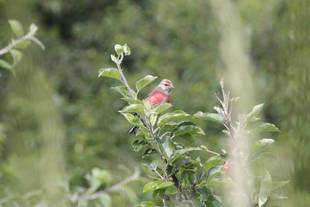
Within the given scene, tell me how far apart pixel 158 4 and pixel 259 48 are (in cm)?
124

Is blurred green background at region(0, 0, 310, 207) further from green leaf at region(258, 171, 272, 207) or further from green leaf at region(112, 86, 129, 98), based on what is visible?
green leaf at region(258, 171, 272, 207)

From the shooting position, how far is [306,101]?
0.49 metres

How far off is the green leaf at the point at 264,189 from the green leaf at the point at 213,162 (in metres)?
0.14

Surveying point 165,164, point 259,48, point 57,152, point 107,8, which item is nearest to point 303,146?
point 57,152

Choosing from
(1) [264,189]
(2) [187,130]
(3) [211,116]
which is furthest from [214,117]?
(1) [264,189]

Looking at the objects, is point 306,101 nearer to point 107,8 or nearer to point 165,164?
point 165,164

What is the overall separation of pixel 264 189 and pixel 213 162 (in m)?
0.17

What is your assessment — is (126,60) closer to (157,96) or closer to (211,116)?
(157,96)

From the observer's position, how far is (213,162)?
4.27 ft

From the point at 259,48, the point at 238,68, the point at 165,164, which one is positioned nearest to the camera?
the point at 238,68

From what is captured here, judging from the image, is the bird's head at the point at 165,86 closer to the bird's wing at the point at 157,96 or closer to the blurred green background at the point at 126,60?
the bird's wing at the point at 157,96

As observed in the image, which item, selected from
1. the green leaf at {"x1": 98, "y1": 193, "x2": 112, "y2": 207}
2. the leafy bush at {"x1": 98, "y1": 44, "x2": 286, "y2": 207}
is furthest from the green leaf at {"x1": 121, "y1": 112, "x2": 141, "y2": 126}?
the green leaf at {"x1": 98, "y1": 193, "x2": 112, "y2": 207}

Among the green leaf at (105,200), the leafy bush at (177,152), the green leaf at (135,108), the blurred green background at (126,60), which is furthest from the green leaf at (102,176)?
the green leaf at (135,108)

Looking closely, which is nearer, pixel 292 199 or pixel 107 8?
pixel 292 199
